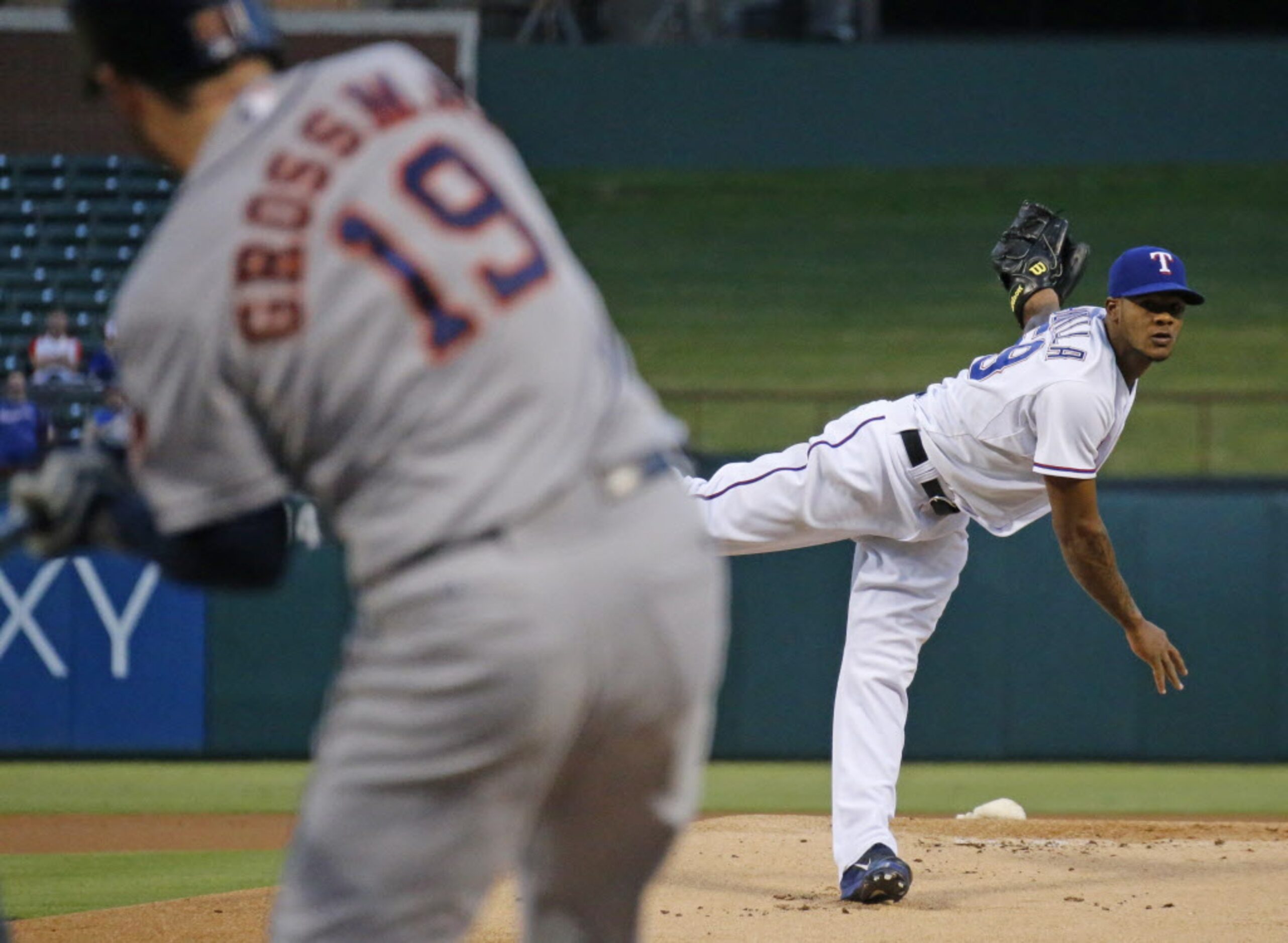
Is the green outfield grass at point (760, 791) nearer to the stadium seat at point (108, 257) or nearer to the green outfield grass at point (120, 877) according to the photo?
the green outfield grass at point (120, 877)

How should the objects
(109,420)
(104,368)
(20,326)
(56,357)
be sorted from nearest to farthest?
(109,420) < (104,368) < (56,357) < (20,326)

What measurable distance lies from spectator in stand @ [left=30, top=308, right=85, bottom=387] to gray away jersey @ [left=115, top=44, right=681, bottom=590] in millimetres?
13276

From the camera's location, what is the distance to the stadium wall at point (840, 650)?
30.1 ft

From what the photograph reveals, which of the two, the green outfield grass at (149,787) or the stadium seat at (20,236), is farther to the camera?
the stadium seat at (20,236)

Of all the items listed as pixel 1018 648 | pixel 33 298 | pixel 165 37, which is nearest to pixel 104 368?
pixel 33 298

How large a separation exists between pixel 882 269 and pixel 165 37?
19.0m

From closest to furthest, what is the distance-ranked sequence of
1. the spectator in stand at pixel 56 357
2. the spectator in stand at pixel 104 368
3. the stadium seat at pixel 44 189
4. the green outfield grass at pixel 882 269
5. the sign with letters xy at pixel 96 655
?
1. the sign with letters xy at pixel 96 655
2. the spectator in stand at pixel 104 368
3. the spectator in stand at pixel 56 357
4. the green outfield grass at pixel 882 269
5. the stadium seat at pixel 44 189

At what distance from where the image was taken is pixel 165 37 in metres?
1.82

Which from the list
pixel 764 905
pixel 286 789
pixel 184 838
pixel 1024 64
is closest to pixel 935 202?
pixel 1024 64

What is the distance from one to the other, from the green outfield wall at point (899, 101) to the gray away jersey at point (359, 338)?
61.9ft

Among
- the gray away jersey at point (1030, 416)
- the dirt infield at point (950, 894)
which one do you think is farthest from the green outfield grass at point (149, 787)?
the gray away jersey at point (1030, 416)

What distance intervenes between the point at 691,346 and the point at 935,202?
486 centimetres

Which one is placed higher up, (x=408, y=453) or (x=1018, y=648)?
(x=408, y=453)

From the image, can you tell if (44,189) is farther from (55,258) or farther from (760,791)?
(760,791)
